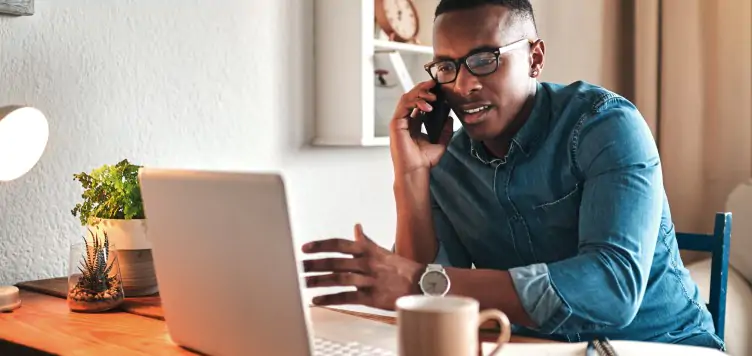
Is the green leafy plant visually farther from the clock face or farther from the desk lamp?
the clock face

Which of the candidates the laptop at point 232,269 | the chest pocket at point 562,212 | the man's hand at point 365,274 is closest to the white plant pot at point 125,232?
the laptop at point 232,269

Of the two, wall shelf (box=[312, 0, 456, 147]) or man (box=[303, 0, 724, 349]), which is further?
wall shelf (box=[312, 0, 456, 147])

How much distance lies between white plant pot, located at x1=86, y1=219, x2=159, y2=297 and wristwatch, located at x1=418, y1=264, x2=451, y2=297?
529 millimetres

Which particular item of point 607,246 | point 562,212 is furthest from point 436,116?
point 607,246

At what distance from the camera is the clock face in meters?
2.18

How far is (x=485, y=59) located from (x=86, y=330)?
76cm

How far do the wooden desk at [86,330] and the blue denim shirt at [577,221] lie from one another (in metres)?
0.12

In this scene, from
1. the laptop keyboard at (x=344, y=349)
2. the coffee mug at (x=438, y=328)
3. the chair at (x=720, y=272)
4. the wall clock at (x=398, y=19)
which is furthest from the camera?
the wall clock at (x=398, y=19)

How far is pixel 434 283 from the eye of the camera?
106 cm

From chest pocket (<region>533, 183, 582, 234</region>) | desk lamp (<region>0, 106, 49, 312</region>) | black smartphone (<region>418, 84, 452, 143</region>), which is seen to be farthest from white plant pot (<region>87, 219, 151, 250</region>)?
chest pocket (<region>533, 183, 582, 234</region>)

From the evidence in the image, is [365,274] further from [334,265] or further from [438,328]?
[438,328]

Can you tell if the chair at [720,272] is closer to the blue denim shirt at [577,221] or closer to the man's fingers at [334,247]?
the blue denim shirt at [577,221]

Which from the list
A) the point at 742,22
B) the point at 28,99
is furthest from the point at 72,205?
the point at 742,22

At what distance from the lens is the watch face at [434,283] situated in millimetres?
1057
